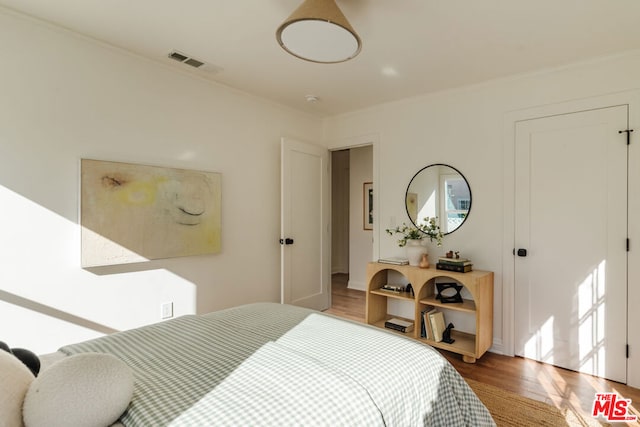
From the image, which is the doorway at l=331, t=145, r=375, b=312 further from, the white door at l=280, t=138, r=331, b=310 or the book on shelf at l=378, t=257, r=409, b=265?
the book on shelf at l=378, t=257, r=409, b=265

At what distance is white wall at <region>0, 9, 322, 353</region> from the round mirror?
177 cm

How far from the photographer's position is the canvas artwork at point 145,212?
2.37m

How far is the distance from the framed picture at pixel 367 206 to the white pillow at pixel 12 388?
4.96 meters

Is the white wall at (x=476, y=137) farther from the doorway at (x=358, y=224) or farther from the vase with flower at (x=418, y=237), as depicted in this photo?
the doorway at (x=358, y=224)

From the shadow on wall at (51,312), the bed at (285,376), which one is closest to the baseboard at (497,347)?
the bed at (285,376)

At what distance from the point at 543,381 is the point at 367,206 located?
356cm

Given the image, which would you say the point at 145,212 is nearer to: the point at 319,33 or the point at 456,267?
the point at 319,33

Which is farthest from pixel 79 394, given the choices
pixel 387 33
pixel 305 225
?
pixel 305 225

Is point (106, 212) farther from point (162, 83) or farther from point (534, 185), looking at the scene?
point (534, 185)

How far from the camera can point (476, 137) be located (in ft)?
10.4

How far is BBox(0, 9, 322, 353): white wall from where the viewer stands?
6.88 feet

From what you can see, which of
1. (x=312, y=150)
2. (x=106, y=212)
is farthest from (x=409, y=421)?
(x=312, y=150)

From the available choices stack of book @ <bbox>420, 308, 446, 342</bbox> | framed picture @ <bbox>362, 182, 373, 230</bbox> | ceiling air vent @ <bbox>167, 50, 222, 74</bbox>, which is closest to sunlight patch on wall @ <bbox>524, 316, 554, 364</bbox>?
stack of book @ <bbox>420, 308, 446, 342</bbox>

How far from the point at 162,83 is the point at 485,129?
9.35ft
